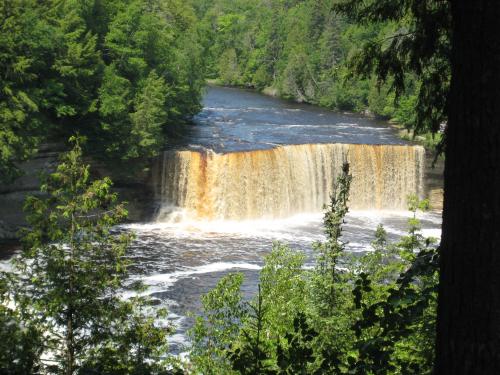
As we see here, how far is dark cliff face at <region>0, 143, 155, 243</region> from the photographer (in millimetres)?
20406

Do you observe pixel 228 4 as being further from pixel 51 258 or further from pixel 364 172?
pixel 51 258

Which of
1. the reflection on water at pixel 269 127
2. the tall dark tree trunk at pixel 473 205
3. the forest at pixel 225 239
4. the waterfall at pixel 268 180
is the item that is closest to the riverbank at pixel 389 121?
the reflection on water at pixel 269 127

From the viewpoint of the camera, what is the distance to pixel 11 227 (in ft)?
67.1

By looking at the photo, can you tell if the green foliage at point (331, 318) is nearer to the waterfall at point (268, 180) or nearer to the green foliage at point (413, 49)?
the green foliage at point (413, 49)

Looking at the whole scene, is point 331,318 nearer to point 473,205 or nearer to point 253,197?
point 473,205

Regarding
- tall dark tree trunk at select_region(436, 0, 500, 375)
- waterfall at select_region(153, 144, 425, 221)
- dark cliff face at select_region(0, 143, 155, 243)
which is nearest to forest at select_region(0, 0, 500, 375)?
tall dark tree trunk at select_region(436, 0, 500, 375)

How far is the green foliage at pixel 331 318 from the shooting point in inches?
150

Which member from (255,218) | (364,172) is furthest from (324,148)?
(255,218)

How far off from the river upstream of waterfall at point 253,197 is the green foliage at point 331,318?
731 cm

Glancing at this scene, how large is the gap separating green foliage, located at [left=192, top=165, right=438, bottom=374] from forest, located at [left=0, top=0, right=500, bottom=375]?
0.08 feet

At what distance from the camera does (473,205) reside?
7.72 ft

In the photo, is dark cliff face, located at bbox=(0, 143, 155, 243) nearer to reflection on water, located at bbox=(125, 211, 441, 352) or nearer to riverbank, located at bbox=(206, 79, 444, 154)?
reflection on water, located at bbox=(125, 211, 441, 352)

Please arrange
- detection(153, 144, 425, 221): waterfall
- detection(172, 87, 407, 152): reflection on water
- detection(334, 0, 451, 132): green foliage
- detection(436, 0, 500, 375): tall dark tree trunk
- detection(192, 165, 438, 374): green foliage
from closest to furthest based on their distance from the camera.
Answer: detection(436, 0, 500, 375): tall dark tree trunk
detection(192, 165, 438, 374): green foliage
detection(334, 0, 451, 132): green foliage
detection(153, 144, 425, 221): waterfall
detection(172, 87, 407, 152): reflection on water

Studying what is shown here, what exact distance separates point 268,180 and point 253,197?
850mm
